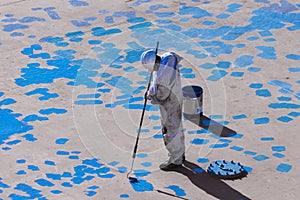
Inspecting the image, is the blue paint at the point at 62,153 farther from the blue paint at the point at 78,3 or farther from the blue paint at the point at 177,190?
the blue paint at the point at 78,3

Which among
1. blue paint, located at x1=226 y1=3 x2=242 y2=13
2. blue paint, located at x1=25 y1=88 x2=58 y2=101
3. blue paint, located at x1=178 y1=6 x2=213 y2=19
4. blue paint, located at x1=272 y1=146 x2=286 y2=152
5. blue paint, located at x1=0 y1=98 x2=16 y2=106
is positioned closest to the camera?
blue paint, located at x1=272 y1=146 x2=286 y2=152

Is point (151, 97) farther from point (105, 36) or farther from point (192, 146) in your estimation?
point (105, 36)

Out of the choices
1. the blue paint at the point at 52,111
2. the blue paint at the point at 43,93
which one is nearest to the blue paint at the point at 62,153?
the blue paint at the point at 52,111

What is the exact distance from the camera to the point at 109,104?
512 inches

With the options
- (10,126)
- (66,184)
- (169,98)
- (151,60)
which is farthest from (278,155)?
(10,126)

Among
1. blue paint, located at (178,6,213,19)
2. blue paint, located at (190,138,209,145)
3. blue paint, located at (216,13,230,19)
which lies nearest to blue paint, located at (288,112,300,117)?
blue paint, located at (190,138,209,145)

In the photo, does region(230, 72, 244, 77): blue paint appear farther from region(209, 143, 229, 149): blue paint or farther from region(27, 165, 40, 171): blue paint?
region(27, 165, 40, 171): blue paint

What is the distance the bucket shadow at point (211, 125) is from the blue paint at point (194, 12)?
14.5 ft

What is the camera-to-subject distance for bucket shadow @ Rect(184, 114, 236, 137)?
12.1 m

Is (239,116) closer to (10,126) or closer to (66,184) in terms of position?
(66,184)

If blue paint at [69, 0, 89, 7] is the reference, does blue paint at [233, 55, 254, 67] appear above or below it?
below

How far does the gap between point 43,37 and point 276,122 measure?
5.54 metres

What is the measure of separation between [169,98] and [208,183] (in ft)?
4.38

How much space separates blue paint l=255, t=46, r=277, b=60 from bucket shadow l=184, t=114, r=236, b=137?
263 cm
